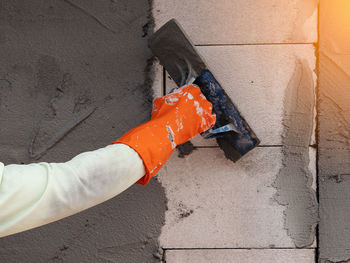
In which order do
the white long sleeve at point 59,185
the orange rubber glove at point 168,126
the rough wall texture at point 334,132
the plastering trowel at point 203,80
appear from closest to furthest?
the white long sleeve at point 59,185 → the orange rubber glove at point 168,126 → the plastering trowel at point 203,80 → the rough wall texture at point 334,132

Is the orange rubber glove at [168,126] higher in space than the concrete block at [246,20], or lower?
lower

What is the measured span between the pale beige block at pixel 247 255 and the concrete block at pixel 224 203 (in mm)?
34

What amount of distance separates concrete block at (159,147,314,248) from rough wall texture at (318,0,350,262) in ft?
0.81

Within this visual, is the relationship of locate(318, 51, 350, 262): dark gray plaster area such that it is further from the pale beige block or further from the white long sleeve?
the white long sleeve

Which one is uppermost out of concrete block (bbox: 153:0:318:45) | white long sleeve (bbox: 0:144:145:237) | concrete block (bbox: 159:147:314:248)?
concrete block (bbox: 153:0:318:45)

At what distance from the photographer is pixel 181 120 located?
1714mm

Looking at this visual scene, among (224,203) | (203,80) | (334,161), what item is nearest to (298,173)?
(334,161)

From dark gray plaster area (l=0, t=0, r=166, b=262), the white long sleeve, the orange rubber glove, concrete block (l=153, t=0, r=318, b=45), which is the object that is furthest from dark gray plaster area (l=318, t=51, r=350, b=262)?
the white long sleeve

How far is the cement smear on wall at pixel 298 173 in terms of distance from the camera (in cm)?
194

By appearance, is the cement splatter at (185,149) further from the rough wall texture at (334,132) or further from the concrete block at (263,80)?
the rough wall texture at (334,132)

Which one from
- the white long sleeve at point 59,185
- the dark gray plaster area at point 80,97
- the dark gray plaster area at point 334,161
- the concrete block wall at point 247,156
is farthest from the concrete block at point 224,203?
the white long sleeve at point 59,185

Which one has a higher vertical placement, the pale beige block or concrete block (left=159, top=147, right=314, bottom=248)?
concrete block (left=159, top=147, right=314, bottom=248)

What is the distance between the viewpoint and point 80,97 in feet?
6.41

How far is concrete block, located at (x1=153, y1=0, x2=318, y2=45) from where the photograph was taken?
6.36 ft
